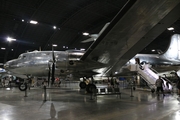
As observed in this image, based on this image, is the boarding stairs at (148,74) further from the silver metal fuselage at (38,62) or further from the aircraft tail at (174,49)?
the silver metal fuselage at (38,62)

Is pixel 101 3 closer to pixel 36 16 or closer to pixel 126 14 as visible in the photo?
pixel 36 16

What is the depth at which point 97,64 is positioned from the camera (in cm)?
1270

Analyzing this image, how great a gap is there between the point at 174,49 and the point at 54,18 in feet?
77.7

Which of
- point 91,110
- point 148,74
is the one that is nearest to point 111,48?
point 91,110

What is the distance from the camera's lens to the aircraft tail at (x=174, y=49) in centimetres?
2295

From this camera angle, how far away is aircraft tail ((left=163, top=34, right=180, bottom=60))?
2295 centimetres

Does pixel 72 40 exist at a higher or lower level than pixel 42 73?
higher

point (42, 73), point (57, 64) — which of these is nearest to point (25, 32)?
point (42, 73)

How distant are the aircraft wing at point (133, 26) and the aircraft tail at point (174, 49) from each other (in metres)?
14.2

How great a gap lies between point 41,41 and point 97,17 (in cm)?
1897

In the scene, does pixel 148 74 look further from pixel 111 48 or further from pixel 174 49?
pixel 111 48

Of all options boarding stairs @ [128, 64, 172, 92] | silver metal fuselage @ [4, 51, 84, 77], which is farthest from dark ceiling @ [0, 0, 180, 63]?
silver metal fuselage @ [4, 51, 84, 77]

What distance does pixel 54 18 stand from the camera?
3206 centimetres

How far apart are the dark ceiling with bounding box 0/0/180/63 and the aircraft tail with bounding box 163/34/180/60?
5510 millimetres
